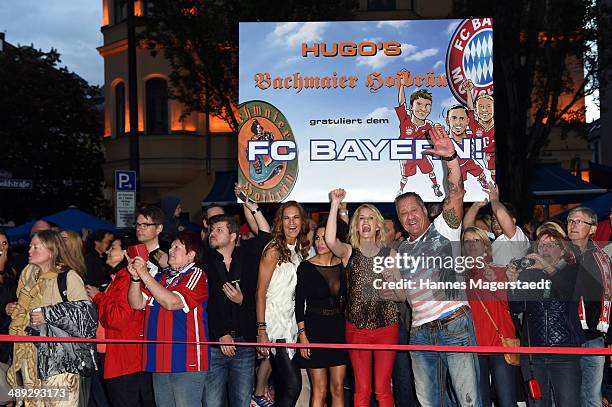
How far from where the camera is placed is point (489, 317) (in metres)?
6.67

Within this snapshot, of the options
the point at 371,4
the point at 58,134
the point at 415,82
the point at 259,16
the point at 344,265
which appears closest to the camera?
the point at 344,265

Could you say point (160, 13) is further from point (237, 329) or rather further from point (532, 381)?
point (532, 381)

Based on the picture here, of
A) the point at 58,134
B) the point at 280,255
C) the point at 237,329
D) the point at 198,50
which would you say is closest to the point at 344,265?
the point at 280,255

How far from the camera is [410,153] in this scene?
7586mm

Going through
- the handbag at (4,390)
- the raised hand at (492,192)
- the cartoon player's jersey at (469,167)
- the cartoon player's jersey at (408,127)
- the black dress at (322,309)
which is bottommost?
the handbag at (4,390)

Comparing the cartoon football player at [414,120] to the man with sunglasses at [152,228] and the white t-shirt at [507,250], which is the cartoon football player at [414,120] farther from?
the man with sunglasses at [152,228]

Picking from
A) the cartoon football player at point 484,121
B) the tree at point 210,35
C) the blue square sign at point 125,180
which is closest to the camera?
the cartoon football player at point 484,121

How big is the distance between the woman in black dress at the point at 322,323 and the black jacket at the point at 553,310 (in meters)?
1.46

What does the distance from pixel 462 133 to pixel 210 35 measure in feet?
44.2

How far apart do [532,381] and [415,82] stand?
9.29ft

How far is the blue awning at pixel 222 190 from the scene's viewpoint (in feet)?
80.5

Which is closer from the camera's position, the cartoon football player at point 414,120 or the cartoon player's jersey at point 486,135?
the cartoon player's jersey at point 486,135

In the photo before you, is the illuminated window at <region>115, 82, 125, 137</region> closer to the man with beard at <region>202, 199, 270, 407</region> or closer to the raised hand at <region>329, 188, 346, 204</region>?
the man with beard at <region>202, 199, 270, 407</region>

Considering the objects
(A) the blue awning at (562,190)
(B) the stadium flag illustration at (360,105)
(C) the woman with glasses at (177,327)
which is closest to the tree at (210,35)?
(A) the blue awning at (562,190)
